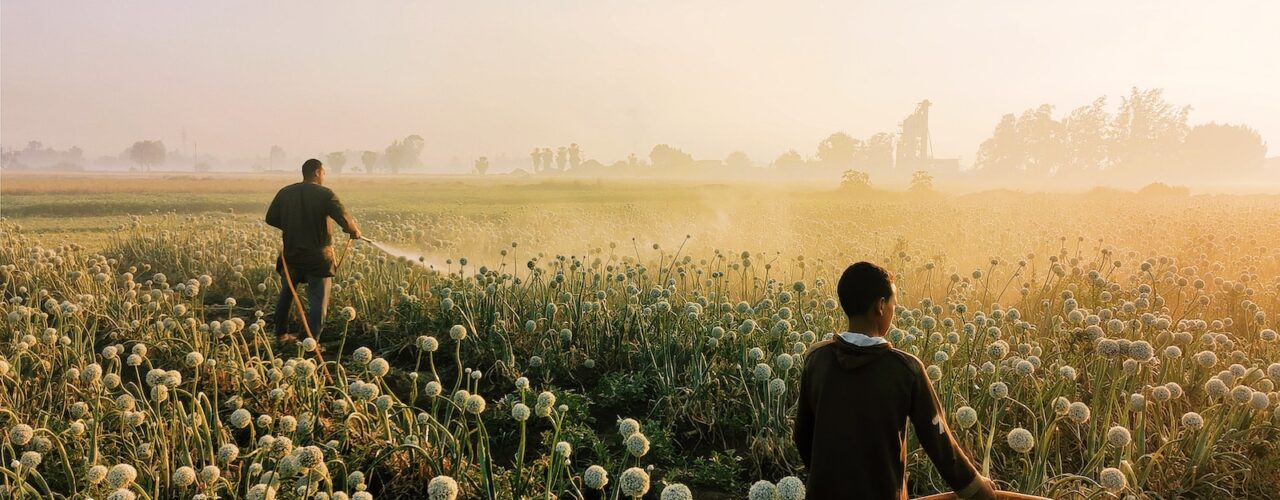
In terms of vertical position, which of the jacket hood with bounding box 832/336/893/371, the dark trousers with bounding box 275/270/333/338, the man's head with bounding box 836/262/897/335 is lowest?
the dark trousers with bounding box 275/270/333/338

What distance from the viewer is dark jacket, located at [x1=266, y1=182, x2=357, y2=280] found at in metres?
8.62

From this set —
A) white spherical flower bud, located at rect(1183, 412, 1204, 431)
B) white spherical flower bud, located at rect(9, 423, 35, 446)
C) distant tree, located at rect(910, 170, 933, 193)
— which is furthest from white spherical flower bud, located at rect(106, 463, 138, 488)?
distant tree, located at rect(910, 170, 933, 193)

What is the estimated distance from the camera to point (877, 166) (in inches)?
4333

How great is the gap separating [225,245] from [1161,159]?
101 metres

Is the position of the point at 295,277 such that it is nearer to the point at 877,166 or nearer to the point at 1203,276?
the point at 1203,276

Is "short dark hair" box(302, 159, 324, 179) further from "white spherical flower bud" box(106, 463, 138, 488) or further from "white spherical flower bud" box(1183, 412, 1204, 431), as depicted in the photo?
"white spherical flower bud" box(1183, 412, 1204, 431)

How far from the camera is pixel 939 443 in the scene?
2756mm

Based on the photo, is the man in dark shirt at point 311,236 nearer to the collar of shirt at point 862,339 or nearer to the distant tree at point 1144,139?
the collar of shirt at point 862,339

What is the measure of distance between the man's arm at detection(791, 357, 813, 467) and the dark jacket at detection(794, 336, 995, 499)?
8 centimetres

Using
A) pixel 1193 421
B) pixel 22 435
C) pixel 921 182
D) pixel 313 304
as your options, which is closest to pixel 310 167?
pixel 313 304

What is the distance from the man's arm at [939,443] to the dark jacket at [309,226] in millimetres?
7385

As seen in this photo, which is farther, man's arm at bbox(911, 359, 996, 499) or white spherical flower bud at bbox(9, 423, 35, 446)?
white spherical flower bud at bbox(9, 423, 35, 446)

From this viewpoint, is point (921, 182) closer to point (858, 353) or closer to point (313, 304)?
point (313, 304)

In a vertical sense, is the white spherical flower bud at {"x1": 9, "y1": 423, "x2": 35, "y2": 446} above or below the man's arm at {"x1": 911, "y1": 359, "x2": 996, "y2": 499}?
below
